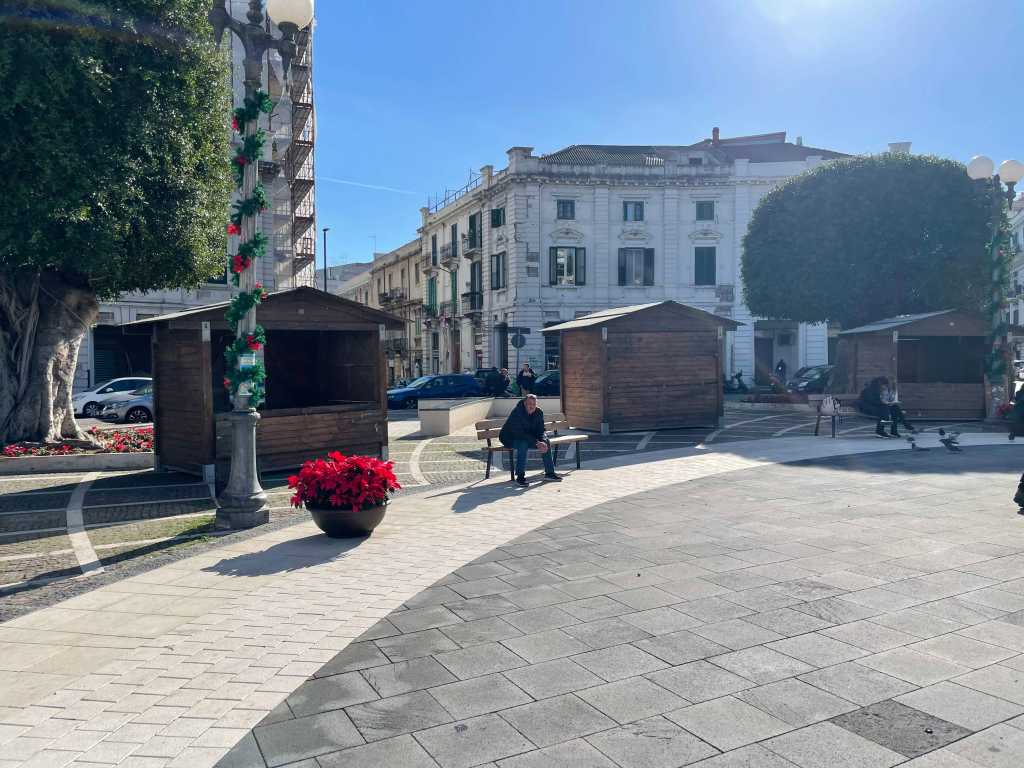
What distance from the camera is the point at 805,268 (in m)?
30.5

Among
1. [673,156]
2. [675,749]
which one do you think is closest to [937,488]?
[675,749]

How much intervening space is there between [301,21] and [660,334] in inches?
491

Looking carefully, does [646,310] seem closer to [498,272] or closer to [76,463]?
[76,463]

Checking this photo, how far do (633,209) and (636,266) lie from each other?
3134 mm

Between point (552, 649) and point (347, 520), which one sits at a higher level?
point (347, 520)

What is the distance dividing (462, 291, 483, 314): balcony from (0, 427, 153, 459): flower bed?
3183cm

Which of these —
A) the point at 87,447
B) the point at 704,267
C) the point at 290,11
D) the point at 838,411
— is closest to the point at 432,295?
the point at 704,267

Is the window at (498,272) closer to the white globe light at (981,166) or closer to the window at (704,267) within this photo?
the window at (704,267)

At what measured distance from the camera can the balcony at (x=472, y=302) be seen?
4822cm

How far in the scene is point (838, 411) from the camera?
18766 mm

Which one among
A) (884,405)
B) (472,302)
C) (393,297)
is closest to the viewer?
(884,405)

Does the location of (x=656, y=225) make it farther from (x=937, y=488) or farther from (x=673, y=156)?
(x=937, y=488)

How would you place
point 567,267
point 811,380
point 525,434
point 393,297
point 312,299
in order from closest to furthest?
point 525,434 → point 312,299 → point 811,380 → point 567,267 → point 393,297

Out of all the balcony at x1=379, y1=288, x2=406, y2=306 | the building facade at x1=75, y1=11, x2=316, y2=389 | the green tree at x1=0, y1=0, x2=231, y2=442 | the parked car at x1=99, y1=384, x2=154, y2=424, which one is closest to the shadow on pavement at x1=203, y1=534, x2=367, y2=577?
the green tree at x1=0, y1=0, x2=231, y2=442
